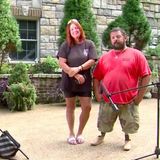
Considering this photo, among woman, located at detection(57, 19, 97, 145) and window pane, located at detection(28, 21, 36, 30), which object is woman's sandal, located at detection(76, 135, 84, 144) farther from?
A: window pane, located at detection(28, 21, 36, 30)

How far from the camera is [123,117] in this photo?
18.4 feet

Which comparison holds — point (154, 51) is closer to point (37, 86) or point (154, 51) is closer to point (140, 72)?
point (37, 86)

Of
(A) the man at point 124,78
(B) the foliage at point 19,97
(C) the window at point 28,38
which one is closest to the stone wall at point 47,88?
(B) the foliage at point 19,97

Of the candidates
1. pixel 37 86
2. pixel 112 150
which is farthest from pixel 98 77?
pixel 37 86

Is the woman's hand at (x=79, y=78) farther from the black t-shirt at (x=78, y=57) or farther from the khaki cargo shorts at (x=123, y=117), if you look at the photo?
the khaki cargo shorts at (x=123, y=117)

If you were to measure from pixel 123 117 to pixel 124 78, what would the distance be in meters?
0.52

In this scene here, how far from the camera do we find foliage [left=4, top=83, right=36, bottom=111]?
30.5 ft

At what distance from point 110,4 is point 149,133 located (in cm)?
789

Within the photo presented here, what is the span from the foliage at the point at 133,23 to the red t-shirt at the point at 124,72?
23.1ft

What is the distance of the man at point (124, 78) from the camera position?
18.1ft

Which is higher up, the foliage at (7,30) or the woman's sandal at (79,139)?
the foliage at (7,30)

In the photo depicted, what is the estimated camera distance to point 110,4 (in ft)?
45.5

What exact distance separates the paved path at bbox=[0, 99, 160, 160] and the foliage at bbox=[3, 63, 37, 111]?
10.5 inches

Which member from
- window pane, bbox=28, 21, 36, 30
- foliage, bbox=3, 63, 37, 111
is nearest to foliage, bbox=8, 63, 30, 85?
foliage, bbox=3, 63, 37, 111
